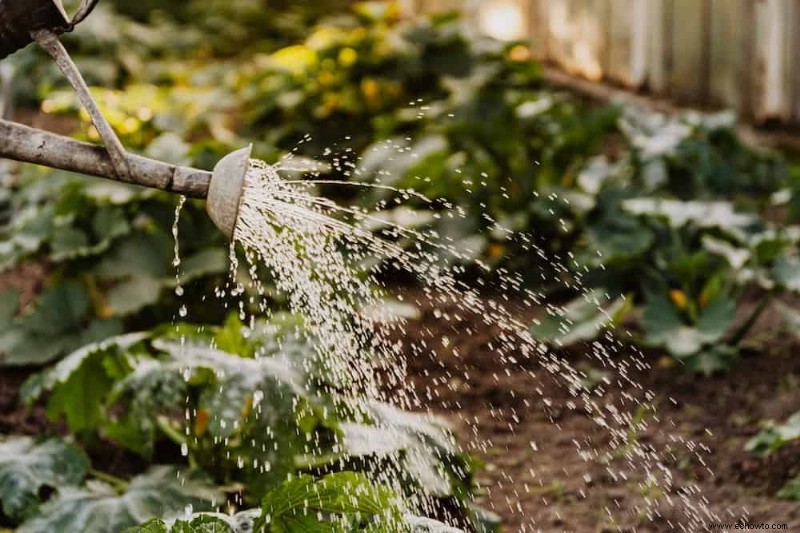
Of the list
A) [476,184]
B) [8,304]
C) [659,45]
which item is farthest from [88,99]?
[659,45]

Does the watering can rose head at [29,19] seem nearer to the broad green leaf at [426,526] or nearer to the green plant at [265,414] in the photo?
the green plant at [265,414]

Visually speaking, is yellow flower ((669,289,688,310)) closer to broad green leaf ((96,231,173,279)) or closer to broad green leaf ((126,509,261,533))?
broad green leaf ((96,231,173,279))

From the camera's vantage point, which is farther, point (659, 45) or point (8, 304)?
point (659, 45)

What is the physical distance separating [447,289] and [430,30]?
1871 millimetres

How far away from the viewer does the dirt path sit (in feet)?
10.3

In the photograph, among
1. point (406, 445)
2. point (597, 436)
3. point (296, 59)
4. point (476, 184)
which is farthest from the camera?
point (296, 59)

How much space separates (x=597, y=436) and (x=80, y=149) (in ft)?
6.35

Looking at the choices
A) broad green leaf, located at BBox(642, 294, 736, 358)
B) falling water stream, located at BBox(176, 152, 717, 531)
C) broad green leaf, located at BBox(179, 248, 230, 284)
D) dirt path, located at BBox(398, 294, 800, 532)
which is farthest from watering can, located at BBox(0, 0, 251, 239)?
broad green leaf, located at BBox(642, 294, 736, 358)

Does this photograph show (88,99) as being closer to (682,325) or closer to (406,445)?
(406,445)

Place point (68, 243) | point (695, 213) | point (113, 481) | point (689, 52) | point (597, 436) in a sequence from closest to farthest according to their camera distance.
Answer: point (113, 481) → point (597, 436) → point (68, 243) → point (695, 213) → point (689, 52)

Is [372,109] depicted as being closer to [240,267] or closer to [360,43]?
[360,43]

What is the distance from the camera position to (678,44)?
6902mm

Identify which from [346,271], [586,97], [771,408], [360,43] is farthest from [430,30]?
[771,408]

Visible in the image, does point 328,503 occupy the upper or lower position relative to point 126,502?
upper
